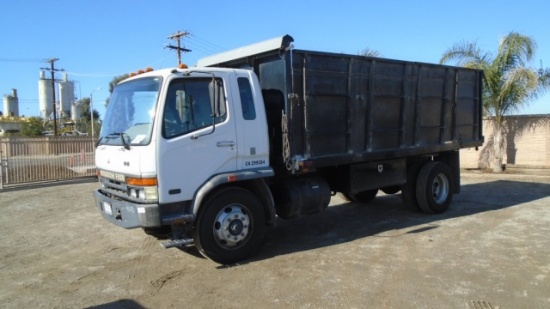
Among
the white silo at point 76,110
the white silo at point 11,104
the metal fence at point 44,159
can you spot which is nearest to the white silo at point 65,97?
the white silo at point 76,110

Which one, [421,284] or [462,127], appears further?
[462,127]

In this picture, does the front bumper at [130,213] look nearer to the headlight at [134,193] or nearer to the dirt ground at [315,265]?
the headlight at [134,193]

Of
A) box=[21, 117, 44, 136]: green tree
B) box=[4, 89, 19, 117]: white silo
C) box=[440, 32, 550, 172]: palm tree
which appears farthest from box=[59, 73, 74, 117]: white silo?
box=[440, 32, 550, 172]: palm tree

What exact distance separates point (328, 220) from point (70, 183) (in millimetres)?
10848

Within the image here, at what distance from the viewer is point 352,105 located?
7.25 meters

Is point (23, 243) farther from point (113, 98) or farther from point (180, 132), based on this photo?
point (180, 132)

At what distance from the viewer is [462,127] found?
965 centimetres

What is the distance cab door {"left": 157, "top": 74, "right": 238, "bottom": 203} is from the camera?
549 centimetres

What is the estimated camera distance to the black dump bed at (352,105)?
6.46 m

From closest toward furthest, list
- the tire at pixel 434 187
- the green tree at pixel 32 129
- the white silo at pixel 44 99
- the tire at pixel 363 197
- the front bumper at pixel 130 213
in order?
the front bumper at pixel 130 213
the tire at pixel 434 187
the tire at pixel 363 197
the green tree at pixel 32 129
the white silo at pixel 44 99

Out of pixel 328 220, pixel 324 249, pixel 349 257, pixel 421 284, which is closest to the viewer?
pixel 421 284

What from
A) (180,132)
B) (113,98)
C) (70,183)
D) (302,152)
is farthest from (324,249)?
(70,183)

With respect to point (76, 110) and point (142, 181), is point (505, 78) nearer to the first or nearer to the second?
point (142, 181)

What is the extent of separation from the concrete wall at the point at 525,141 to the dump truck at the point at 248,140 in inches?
382
